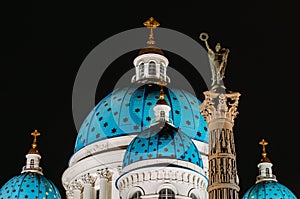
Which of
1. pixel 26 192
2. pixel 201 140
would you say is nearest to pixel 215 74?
pixel 201 140

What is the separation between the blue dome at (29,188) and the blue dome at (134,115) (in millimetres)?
2621

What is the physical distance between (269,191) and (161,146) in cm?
814

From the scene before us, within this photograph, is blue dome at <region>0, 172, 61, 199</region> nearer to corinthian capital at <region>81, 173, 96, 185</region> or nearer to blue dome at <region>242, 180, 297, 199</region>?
corinthian capital at <region>81, 173, 96, 185</region>

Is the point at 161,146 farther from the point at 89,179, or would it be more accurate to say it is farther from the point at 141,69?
the point at 141,69

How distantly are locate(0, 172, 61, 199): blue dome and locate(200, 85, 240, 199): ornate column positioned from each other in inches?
722

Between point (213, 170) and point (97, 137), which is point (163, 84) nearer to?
point (97, 137)

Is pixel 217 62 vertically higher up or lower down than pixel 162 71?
lower down

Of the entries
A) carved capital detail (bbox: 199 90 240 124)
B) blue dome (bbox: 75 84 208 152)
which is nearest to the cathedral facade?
blue dome (bbox: 75 84 208 152)

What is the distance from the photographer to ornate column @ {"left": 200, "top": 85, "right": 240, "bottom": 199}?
28188 mm

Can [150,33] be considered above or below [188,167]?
above

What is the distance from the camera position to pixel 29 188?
45906mm

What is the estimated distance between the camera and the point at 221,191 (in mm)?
28062

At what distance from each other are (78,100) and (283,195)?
11.9 m

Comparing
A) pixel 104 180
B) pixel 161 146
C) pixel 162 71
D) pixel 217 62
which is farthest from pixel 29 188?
pixel 217 62
